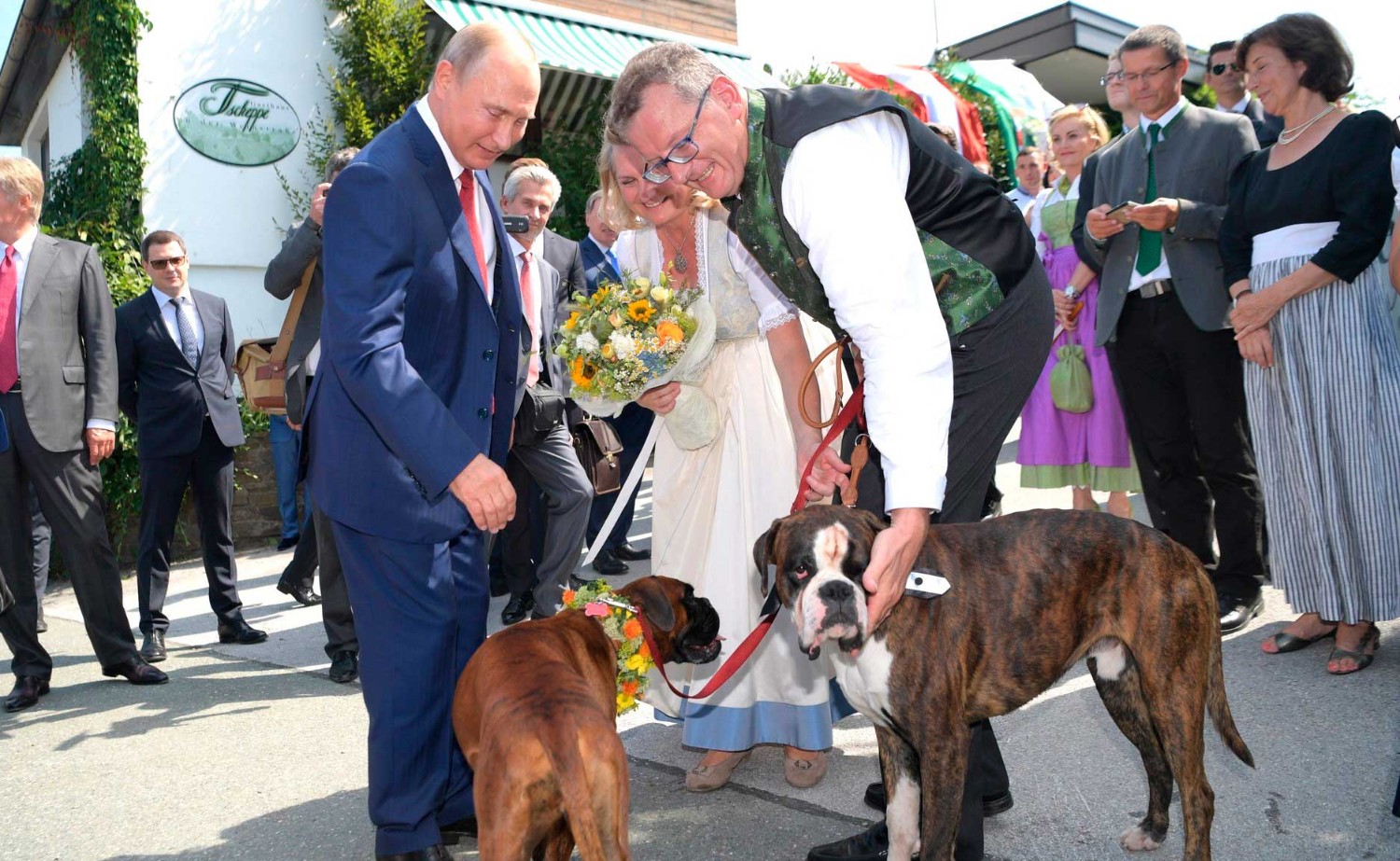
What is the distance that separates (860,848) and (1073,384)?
4.39 meters

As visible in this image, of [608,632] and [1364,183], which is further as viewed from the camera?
[1364,183]

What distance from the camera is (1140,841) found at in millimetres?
3273

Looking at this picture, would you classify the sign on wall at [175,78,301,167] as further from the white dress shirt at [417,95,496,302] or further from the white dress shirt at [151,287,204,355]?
the white dress shirt at [417,95,496,302]

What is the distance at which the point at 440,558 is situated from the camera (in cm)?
334

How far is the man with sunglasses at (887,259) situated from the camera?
8.53 feet

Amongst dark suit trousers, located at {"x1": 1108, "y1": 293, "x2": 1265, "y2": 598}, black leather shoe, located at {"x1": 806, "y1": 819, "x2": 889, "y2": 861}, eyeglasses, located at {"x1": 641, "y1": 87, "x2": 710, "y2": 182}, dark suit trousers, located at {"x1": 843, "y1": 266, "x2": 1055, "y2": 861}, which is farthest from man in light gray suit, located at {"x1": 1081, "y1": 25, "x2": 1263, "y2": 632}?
eyeglasses, located at {"x1": 641, "y1": 87, "x2": 710, "y2": 182}

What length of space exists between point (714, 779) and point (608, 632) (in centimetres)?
97

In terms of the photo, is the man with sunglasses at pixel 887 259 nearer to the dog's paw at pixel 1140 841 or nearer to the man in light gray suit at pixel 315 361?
the dog's paw at pixel 1140 841

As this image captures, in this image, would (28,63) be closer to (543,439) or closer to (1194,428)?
(543,439)

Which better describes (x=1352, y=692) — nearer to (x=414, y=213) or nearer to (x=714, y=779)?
(x=714, y=779)

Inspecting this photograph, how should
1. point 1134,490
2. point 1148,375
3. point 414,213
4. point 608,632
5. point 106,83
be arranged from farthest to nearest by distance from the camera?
point 106,83 < point 1134,490 < point 1148,375 < point 608,632 < point 414,213

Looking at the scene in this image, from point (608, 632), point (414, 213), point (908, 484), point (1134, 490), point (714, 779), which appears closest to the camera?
point (908, 484)

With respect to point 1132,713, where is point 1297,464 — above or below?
above

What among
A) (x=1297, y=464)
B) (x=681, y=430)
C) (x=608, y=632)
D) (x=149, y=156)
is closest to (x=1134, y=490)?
(x=1297, y=464)
